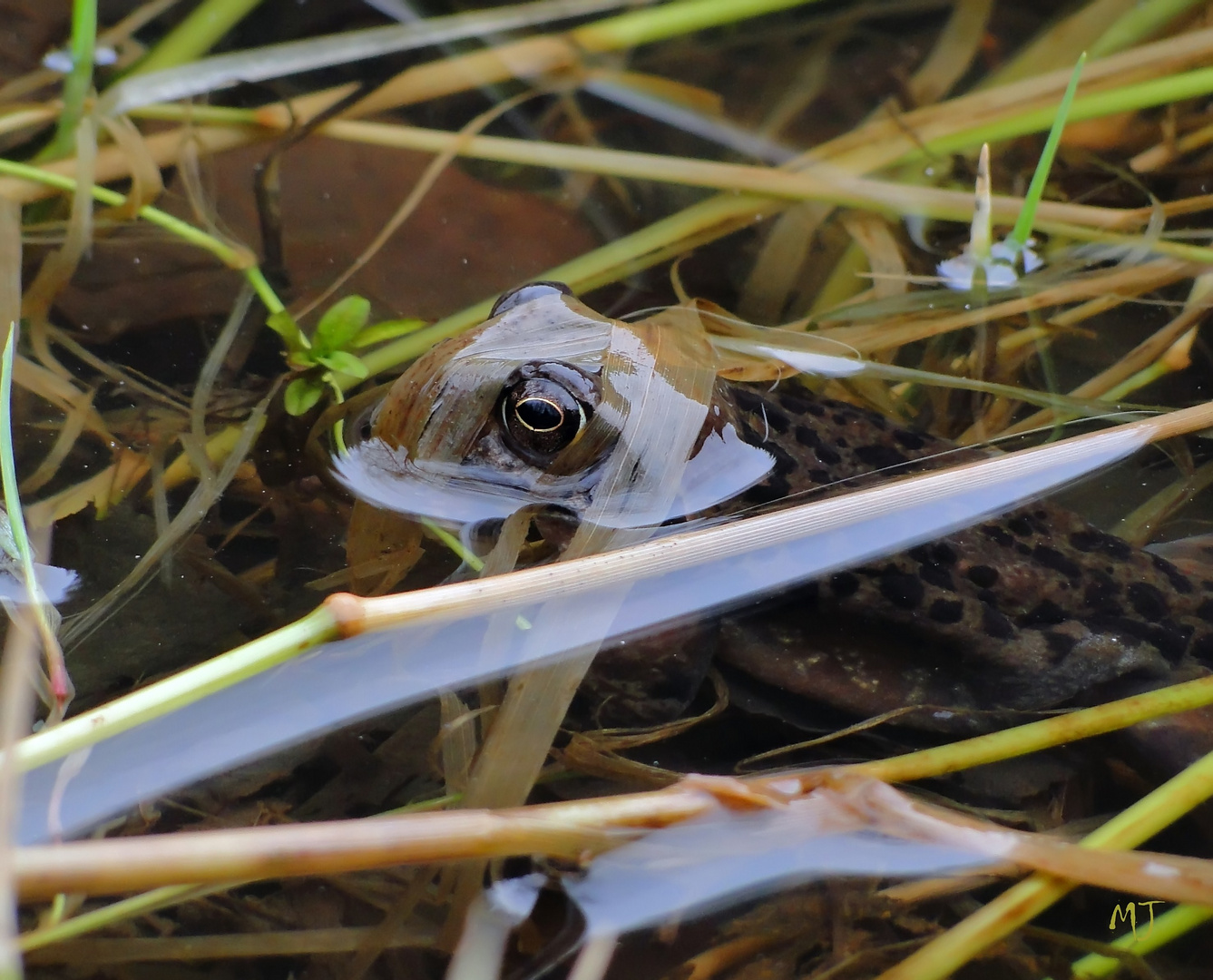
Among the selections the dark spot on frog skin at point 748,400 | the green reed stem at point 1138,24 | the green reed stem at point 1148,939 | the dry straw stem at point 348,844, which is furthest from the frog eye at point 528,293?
the green reed stem at point 1138,24

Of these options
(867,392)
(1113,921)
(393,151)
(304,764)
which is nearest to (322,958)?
(304,764)

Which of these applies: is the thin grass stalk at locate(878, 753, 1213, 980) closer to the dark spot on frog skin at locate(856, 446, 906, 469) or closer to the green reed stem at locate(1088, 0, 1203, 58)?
the dark spot on frog skin at locate(856, 446, 906, 469)

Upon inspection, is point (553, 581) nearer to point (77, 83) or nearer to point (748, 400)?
point (748, 400)

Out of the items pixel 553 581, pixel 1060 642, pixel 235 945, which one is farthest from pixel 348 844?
pixel 1060 642

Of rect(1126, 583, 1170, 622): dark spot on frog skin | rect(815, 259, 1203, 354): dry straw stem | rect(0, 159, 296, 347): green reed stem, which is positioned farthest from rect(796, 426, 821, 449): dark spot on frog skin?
rect(0, 159, 296, 347): green reed stem
